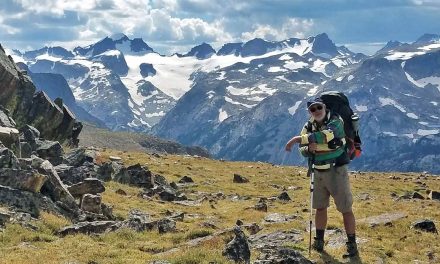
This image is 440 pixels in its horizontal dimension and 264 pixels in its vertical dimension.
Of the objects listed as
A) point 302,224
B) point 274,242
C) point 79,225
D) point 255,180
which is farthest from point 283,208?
point 255,180

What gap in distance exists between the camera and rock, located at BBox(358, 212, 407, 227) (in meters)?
26.4

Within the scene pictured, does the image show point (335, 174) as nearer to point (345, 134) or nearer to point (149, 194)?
point (345, 134)

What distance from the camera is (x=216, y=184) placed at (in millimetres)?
57062

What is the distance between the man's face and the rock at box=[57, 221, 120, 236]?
1022 centimetres

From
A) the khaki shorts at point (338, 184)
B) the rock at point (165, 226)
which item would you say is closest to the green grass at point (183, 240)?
the rock at point (165, 226)

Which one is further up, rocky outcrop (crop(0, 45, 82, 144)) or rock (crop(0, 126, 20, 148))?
rocky outcrop (crop(0, 45, 82, 144))

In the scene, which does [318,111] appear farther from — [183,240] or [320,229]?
[183,240]

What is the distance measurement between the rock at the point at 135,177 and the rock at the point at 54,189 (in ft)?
69.5

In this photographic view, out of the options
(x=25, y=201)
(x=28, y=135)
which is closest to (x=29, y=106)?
(x=28, y=135)

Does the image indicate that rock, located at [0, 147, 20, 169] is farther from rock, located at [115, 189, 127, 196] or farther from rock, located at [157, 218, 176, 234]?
rock, located at [115, 189, 127, 196]

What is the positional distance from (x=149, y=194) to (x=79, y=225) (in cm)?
2080

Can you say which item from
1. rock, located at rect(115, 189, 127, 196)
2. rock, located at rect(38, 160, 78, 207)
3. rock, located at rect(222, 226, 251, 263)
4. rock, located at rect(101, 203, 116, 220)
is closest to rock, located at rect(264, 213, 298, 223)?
rock, located at rect(101, 203, 116, 220)

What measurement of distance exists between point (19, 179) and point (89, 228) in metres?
4.68

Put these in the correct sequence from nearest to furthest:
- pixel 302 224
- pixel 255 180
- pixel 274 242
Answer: pixel 274 242, pixel 302 224, pixel 255 180
